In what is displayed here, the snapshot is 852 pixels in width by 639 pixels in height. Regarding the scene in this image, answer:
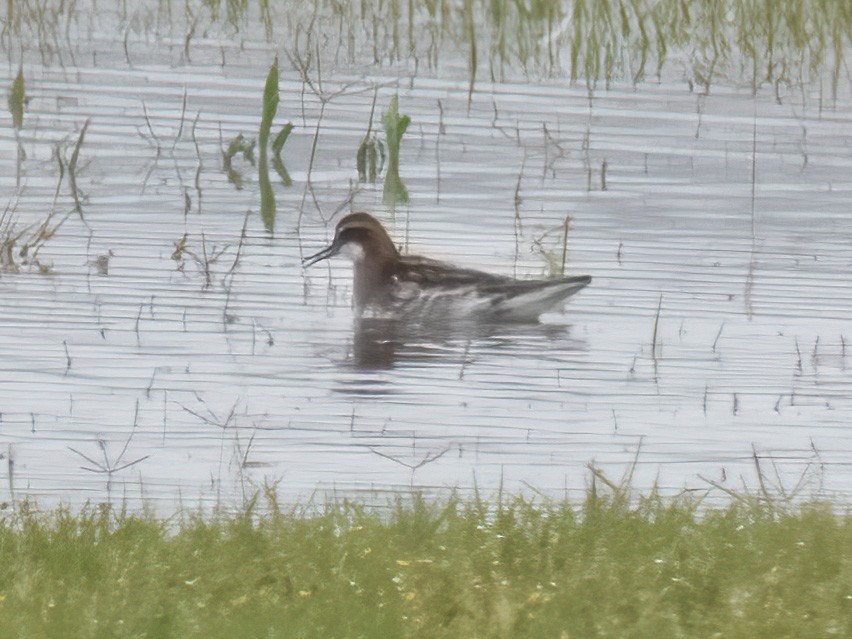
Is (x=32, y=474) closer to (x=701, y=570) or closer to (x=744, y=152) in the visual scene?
(x=701, y=570)

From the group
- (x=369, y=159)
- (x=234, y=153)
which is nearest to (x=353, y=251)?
(x=369, y=159)

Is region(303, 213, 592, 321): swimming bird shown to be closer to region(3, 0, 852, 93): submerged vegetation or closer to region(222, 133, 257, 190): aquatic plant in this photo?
region(222, 133, 257, 190): aquatic plant

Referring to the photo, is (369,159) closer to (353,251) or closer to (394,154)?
(394,154)

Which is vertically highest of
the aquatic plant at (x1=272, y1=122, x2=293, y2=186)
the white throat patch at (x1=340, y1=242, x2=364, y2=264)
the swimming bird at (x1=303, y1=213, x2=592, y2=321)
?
the aquatic plant at (x1=272, y1=122, x2=293, y2=186)

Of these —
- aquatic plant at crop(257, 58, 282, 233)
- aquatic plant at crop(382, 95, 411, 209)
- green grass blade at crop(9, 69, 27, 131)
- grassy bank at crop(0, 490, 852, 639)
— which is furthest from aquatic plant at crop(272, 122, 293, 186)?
grassy bank at crop(0, 490, 852, 639)

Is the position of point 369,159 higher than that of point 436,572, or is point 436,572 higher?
point 369,159

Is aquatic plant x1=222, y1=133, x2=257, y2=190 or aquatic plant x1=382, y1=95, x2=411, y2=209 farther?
aquatic plant x1=222, y1=133, x2=257, y2=190
